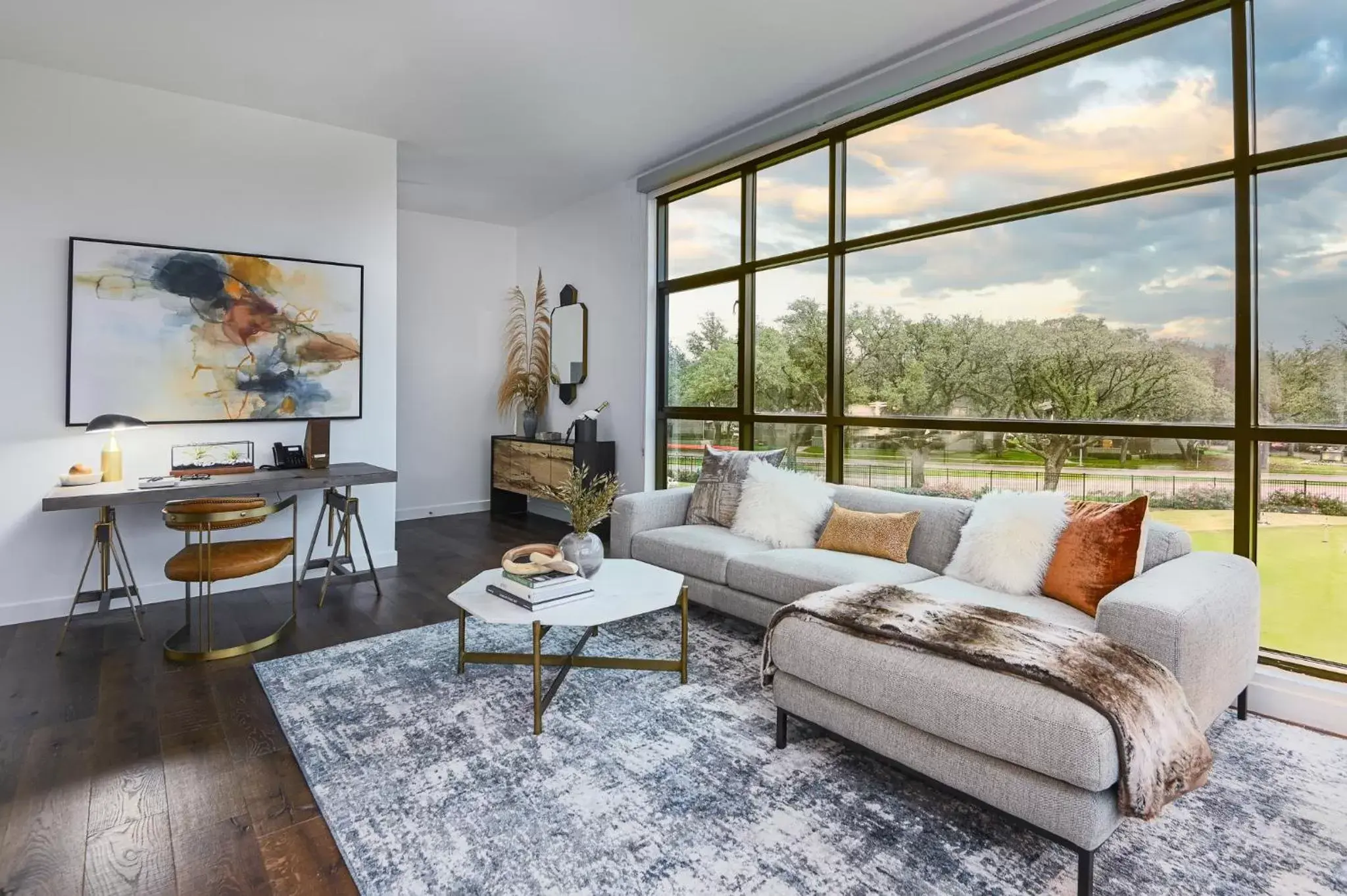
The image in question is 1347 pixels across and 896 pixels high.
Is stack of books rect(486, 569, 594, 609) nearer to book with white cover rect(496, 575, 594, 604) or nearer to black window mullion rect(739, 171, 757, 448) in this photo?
book with white cover rect(496, 575, 594, 604)

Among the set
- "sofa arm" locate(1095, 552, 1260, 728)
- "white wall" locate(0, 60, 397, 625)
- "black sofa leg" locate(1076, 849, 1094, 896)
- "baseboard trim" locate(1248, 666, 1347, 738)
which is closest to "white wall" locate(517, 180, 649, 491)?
"white wall" locate(0, 60, 397, 625)

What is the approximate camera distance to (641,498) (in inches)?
163

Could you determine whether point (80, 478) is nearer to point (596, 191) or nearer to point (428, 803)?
point (428, 803)

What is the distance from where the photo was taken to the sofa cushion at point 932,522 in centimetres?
316

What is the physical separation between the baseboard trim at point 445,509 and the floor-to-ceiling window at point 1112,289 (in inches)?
151

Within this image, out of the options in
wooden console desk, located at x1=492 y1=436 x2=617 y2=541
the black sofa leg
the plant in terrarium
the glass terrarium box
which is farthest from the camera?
wooden console desk, located at x1=492 y1=436 x2=617 y2=541

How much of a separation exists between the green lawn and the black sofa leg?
6.23ft

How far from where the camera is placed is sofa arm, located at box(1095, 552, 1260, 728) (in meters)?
1.99

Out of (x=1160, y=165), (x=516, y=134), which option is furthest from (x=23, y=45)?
Result: (x=1160, y=165)

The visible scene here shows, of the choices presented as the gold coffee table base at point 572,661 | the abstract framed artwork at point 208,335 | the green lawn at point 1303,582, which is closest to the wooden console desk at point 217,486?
the abstract framed artwork at point 208,335

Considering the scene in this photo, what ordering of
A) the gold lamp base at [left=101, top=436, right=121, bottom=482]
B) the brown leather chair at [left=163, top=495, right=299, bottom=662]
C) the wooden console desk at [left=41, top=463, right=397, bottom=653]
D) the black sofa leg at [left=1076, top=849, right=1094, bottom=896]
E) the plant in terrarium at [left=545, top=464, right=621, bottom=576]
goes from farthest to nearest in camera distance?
the gold lamp base at [left=101, top=436, right=121, bottom=482] → the wooden console desk at [left=41, top=463, right=397, bottom=653] → the brown leather chair at [left=163, top=495, right=299, bottom=662] → the plant in terrarium at [left=545, top=464, right=621, bottom=576] → the black sofa leg at [left=1076, top=849, right=1094, bottom=896]

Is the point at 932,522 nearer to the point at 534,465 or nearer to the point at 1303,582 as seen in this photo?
the point at 1303,582

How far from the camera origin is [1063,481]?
3299 millimetres

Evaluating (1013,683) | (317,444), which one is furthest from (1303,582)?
(317,444)
